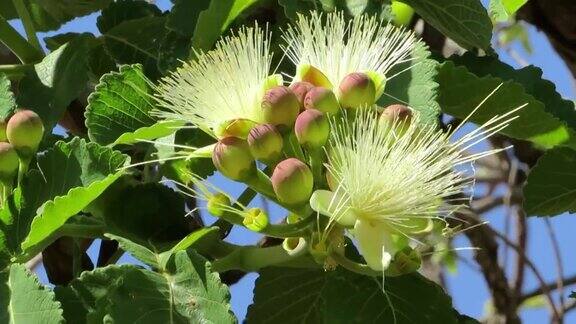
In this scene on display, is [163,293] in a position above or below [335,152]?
below

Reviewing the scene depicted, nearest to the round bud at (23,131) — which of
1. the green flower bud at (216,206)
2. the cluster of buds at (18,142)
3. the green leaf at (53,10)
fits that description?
the cluster of buds at (18,142)

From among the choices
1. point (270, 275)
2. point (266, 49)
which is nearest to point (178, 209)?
point (270, 275)

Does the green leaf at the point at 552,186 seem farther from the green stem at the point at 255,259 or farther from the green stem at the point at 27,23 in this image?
the green stem at the point at 27,23

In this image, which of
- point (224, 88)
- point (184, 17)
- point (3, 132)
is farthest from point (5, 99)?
point (224, 88)

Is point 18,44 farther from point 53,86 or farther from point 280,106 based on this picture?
point 280,106

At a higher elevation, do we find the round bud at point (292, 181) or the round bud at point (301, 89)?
the round bud at point (301, 89)

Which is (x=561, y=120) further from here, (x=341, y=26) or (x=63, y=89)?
(x=63, y=89)

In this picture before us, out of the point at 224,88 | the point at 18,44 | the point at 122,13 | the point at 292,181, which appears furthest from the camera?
the point at 122,13
